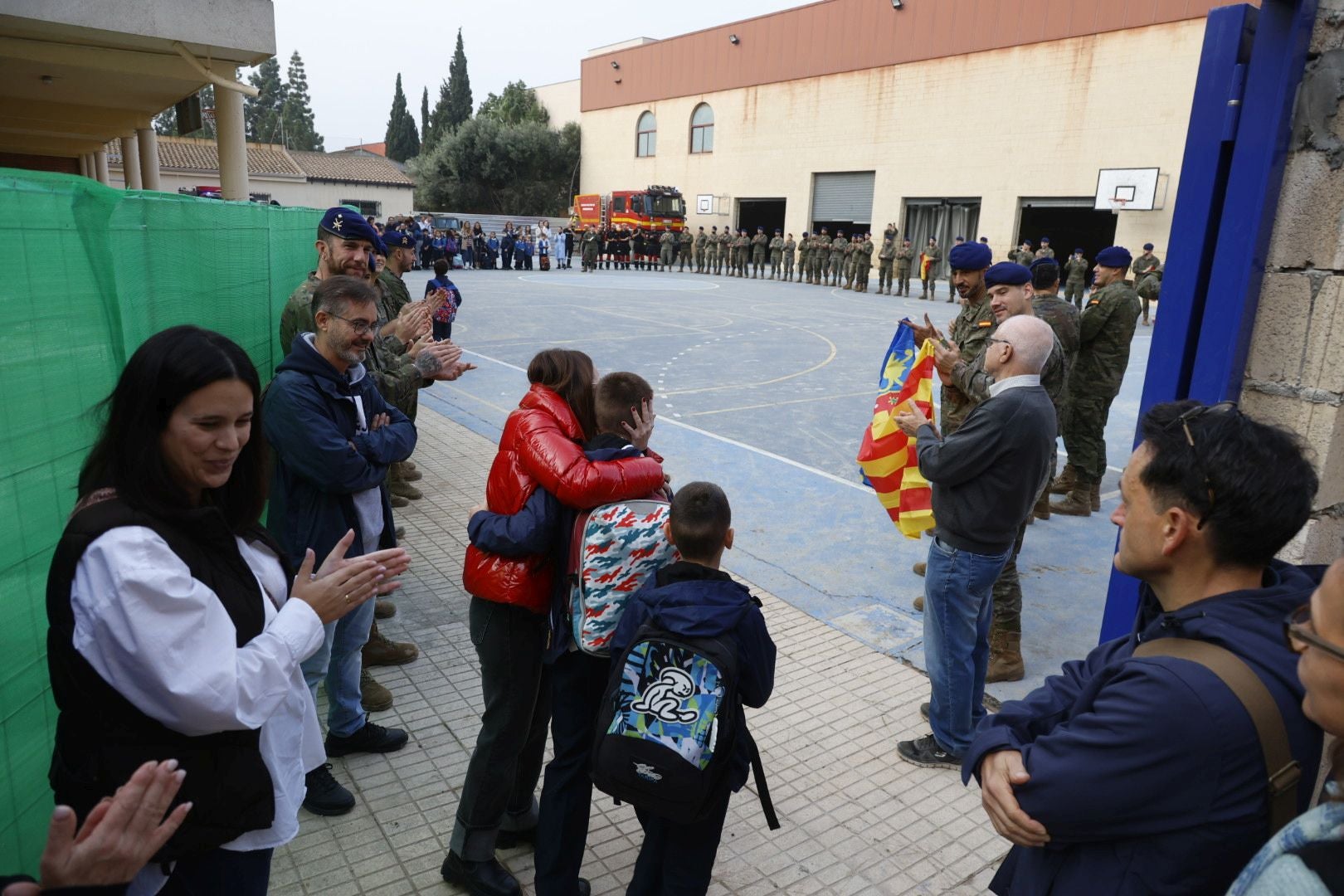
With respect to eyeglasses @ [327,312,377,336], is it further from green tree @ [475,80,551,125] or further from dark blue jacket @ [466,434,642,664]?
green tree @ [475,80,551,125]

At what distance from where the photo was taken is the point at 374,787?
3.45 m

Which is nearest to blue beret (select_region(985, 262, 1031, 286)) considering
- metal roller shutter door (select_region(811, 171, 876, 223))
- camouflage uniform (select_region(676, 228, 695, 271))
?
metal roller shutter door (select_region(811, 171, 876, 223))

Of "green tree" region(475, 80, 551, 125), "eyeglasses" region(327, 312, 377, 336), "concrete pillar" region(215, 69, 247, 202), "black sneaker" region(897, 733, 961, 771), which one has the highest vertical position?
"green tree" region(475, 80, 551, 125)

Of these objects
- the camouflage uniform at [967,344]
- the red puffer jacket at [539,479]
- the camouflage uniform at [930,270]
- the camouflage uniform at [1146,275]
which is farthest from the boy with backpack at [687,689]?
the camouflage uniform at [930,270]

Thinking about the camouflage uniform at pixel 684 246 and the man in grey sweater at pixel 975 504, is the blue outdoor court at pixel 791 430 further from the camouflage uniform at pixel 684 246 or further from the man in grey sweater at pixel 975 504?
Answer: the camouflage uniform at pixel 684 246

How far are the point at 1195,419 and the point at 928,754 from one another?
8.47 ft

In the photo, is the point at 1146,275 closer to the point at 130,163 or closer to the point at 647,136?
the point at 130,163

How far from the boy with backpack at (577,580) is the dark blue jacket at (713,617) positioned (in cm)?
18

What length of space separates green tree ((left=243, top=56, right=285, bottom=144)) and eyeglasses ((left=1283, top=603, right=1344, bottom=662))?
103m

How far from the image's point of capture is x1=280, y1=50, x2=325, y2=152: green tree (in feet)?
325

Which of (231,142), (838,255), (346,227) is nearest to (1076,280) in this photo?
(838,255)

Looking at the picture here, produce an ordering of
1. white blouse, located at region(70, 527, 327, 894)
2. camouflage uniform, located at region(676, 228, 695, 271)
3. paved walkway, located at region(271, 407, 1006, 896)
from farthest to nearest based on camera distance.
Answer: camouflage uniform, located at region(676, 228, 695, 271) → paved walkway, located at region(271, 407, 1006, 896) → white blouse, located at region(70, 527, 327, 894)

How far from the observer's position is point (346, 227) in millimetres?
4789

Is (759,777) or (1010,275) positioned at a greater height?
(1010,275)
